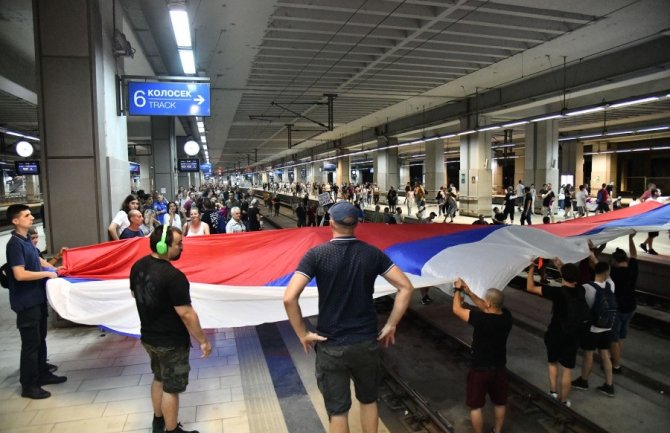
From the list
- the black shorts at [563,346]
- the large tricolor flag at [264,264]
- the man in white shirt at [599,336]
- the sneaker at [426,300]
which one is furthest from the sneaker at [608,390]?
the sneaker at [426,300]

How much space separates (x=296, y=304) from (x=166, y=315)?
4.63 feet

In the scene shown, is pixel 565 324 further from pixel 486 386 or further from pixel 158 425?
pixel 158 425

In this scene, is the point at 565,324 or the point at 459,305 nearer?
the point at 459,305

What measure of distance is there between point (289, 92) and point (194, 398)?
1513 centimetres

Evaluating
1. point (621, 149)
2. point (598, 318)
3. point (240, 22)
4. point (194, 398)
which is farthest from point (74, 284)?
point (621, 149)

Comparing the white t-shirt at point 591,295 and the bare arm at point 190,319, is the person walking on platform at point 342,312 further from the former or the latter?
the white t-shirt at point 591,295

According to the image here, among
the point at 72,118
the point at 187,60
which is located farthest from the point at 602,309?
the point at 72,118

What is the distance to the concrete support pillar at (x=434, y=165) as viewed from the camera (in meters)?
32.2

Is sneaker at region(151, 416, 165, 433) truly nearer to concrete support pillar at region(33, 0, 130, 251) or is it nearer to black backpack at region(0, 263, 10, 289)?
black backpack at region(0, 263, 10, 289)

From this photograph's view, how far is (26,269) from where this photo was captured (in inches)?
198

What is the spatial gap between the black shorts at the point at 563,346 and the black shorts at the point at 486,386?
1075 mm

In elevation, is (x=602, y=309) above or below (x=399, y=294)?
below

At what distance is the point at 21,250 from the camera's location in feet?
16.2

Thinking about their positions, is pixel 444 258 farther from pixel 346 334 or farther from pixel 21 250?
pixel 21 250
